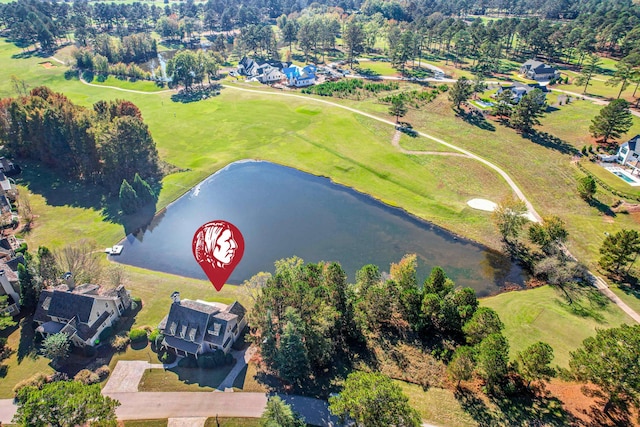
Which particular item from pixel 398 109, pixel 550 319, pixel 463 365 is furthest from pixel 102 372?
pixel 398 109

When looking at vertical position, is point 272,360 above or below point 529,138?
below

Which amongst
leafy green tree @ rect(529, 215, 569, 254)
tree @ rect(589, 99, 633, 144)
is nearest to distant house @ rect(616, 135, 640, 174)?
tree @ rect(589, 99, 633, 144)

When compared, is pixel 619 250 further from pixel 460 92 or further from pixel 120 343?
pixel 120 343

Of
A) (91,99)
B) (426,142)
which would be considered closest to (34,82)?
(91,99)

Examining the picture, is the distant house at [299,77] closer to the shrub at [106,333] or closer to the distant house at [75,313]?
the distant house at [75,313]

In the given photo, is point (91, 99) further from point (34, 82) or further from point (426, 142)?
point (426, 142)
